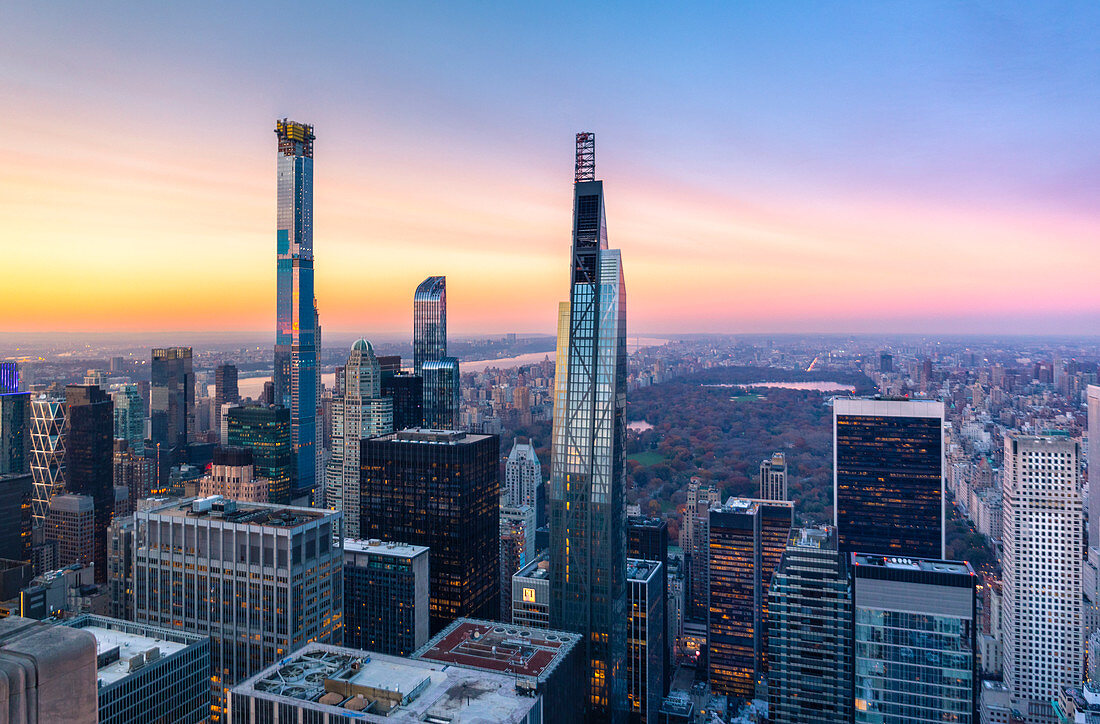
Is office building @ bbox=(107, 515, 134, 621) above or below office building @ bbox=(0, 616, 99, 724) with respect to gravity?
below

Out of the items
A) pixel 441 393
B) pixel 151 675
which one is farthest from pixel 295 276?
pixel 151 675

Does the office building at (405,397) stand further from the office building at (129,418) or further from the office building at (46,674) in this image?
the office building at (46,674)

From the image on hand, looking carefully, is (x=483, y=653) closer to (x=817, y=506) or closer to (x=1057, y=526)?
(x=1057, y=526)

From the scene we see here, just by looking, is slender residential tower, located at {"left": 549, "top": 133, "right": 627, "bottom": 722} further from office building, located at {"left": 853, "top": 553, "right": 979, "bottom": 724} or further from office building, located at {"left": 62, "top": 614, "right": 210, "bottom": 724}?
office building, located at {"left": 62, "top": 614, "right": 210, "bottom": 724}

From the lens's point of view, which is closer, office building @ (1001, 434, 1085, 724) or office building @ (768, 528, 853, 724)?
office building @ (768, 528, 853, 724)

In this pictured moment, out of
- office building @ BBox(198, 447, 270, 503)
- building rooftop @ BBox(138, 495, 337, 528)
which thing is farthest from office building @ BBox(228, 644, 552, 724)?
office building @ BBox(198, 447, 270, 503)

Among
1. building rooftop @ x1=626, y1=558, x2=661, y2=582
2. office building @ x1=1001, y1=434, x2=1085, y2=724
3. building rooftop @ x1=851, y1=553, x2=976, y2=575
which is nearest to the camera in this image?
building rooftop @ x1=851, y1=553, x2=976, y2=575

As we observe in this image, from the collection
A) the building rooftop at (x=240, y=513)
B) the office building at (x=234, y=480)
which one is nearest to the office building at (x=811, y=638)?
the building rooftop at (x=240, y=513)

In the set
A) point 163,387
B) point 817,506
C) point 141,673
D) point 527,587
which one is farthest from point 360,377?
point 141,673
